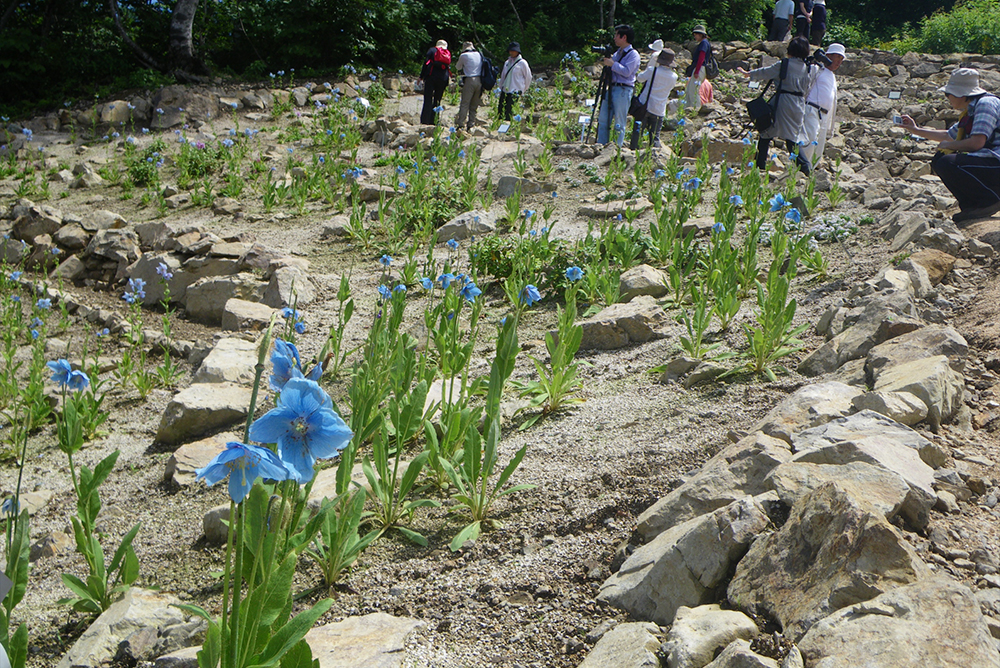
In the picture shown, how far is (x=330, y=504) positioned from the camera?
2.11m

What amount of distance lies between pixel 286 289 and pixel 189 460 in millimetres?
2304

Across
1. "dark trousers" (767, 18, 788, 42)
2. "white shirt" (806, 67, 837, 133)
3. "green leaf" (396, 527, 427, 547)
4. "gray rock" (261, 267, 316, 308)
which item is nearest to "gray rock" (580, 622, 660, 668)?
"green leaf" (396, 527, 427, 547)

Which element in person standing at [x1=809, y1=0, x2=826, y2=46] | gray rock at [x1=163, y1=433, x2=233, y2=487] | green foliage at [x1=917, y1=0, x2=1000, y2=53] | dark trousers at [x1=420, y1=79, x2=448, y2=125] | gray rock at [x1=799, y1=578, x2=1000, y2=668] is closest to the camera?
gray rock at [x1=799, y1=578, x2=1000, y2=668]

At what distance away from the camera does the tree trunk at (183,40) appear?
39.5 feet

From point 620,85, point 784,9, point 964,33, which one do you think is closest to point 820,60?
point 620,85

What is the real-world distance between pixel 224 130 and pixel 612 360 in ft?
28.5

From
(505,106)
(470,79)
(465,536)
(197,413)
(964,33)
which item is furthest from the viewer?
(964,33)

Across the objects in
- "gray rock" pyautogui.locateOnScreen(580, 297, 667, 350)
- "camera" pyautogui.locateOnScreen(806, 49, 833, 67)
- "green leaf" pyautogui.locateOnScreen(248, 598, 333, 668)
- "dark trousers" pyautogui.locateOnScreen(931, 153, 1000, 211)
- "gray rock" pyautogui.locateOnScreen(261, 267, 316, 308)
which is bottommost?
"gray rock" pyautogui.locateOnScreen(261, 267, 316, 308)

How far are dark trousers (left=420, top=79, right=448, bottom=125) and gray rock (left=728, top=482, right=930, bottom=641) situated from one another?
9.74m

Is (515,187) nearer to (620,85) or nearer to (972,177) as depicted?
(620,85)

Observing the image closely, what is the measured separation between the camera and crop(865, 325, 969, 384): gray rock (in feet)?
9.43

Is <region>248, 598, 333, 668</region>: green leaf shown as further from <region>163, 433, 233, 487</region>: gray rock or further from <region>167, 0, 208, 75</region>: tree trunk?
<region>167, 0, 208, 75</region>: tree trunk

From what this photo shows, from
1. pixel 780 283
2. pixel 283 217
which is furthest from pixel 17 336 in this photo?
pixel 780 283

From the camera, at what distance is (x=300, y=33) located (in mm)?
13703
